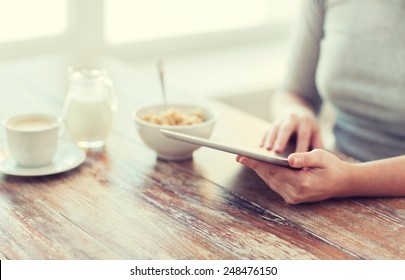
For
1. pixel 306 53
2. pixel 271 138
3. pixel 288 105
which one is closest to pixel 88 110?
pixel 271 138

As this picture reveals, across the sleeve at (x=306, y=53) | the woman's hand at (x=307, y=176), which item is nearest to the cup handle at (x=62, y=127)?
the woman's hand at (x=307, y=176)

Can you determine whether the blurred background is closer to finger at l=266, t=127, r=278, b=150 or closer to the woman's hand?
finger at l=266, t=127, r=278, b=150

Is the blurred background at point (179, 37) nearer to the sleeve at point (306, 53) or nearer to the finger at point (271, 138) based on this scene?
the sleeve at point (306, 53)

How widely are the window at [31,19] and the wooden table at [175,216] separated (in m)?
1.08

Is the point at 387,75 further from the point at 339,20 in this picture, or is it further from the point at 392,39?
the point at 339,20

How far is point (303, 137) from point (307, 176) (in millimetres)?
259

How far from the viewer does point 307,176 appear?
3.90ft

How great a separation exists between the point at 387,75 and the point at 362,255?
58 centimetres

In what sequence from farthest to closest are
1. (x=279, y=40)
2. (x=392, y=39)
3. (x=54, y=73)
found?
1. (x=279, y=40)
2. (x=54, y=73)
3. (x=392, y=39)

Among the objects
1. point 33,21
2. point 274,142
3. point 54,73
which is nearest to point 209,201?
point 274,142

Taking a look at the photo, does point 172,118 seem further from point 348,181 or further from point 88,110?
point 348,181

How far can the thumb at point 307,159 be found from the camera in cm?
117

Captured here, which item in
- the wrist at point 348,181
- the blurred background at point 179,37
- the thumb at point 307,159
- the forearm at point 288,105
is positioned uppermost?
the thumb at point 307,159

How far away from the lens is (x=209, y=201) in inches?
47.3
